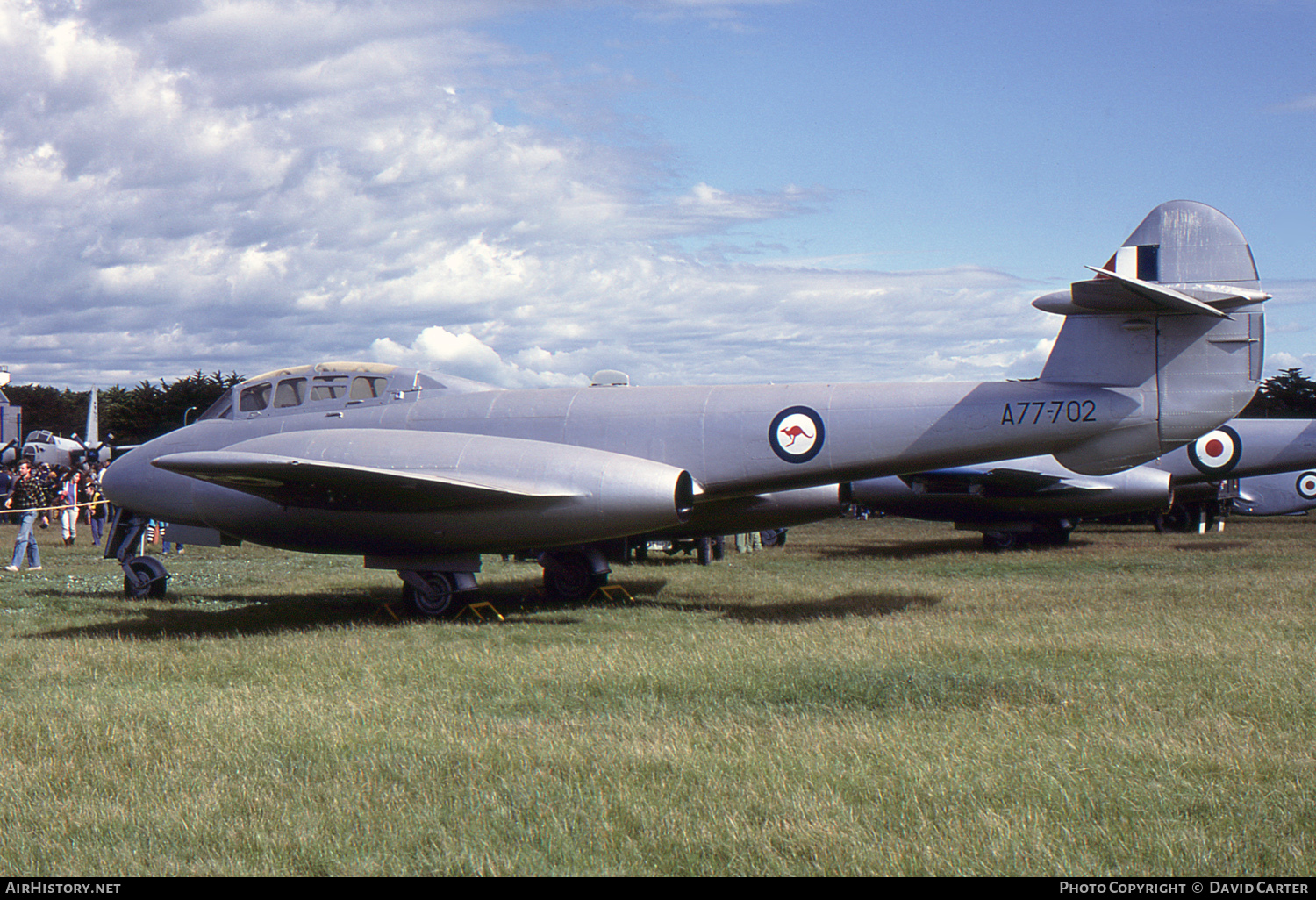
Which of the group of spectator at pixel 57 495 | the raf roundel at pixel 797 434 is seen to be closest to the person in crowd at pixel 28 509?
the group of spectator at pixel 57 495

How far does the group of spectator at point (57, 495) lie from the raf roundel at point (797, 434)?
45.3 feet

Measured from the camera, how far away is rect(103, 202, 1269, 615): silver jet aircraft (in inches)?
391

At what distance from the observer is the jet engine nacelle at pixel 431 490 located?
9.94 metres

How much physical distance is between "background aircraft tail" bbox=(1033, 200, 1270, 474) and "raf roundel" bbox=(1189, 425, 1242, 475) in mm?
10961

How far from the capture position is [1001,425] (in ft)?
33.1

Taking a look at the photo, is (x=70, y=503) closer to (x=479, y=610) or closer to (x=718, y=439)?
(x=479, y=610)

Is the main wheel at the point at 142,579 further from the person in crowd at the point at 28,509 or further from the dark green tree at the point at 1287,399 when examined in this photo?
the dark green tree at the point at 1287,399

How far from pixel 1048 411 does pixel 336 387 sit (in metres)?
8.14

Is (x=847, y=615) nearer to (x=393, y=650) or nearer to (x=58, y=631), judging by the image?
(x=393, y=650)

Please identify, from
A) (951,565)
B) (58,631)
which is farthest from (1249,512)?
(58,631)

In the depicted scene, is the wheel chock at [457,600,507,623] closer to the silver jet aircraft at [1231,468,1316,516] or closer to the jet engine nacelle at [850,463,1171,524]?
the jet engine nacelle at [850,463,1171,524]

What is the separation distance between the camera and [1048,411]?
33.0ft

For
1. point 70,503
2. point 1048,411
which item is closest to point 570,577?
point 1048,411

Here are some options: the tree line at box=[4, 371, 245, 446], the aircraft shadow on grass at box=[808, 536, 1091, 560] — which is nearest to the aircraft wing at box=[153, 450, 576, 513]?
the aircraft shadow on grass at box=[808, 536, 1091, 560]
